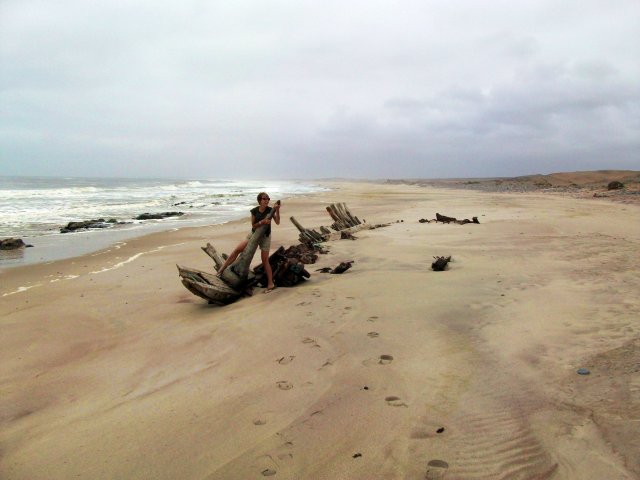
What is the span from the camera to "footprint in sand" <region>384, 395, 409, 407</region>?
3.05 metres

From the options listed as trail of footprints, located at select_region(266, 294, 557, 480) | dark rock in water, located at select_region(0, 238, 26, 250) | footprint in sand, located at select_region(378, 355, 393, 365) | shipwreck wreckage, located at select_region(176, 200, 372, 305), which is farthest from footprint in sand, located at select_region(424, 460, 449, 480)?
dark rock in water, located at select_region(0, 238, 26, 250)

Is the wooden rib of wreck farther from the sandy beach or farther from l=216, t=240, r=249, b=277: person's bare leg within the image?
the sandy beach

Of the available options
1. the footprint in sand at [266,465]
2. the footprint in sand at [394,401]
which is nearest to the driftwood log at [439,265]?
the footprint in sand at [394,401]

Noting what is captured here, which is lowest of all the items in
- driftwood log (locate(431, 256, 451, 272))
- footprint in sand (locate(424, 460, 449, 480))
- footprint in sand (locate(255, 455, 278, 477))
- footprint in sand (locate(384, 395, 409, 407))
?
→ footprint in sand (locate(255, 455, 278, 477))

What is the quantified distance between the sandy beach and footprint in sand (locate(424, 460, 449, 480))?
0.01m

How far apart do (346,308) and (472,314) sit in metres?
1.48

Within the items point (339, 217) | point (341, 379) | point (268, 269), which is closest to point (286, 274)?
point (268, 269)

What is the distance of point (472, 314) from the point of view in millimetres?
4934

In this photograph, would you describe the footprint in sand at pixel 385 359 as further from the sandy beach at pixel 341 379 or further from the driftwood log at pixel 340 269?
the driftwood log at pixel 340 269

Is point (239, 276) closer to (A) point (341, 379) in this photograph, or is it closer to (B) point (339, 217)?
(A) point (341, 379)

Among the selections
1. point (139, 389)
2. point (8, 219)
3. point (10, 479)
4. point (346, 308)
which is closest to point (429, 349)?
point (346, 308)

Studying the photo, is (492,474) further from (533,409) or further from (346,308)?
(346,308)

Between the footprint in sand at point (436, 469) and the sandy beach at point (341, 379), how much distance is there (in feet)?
0.04

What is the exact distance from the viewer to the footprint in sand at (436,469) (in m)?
2.34
